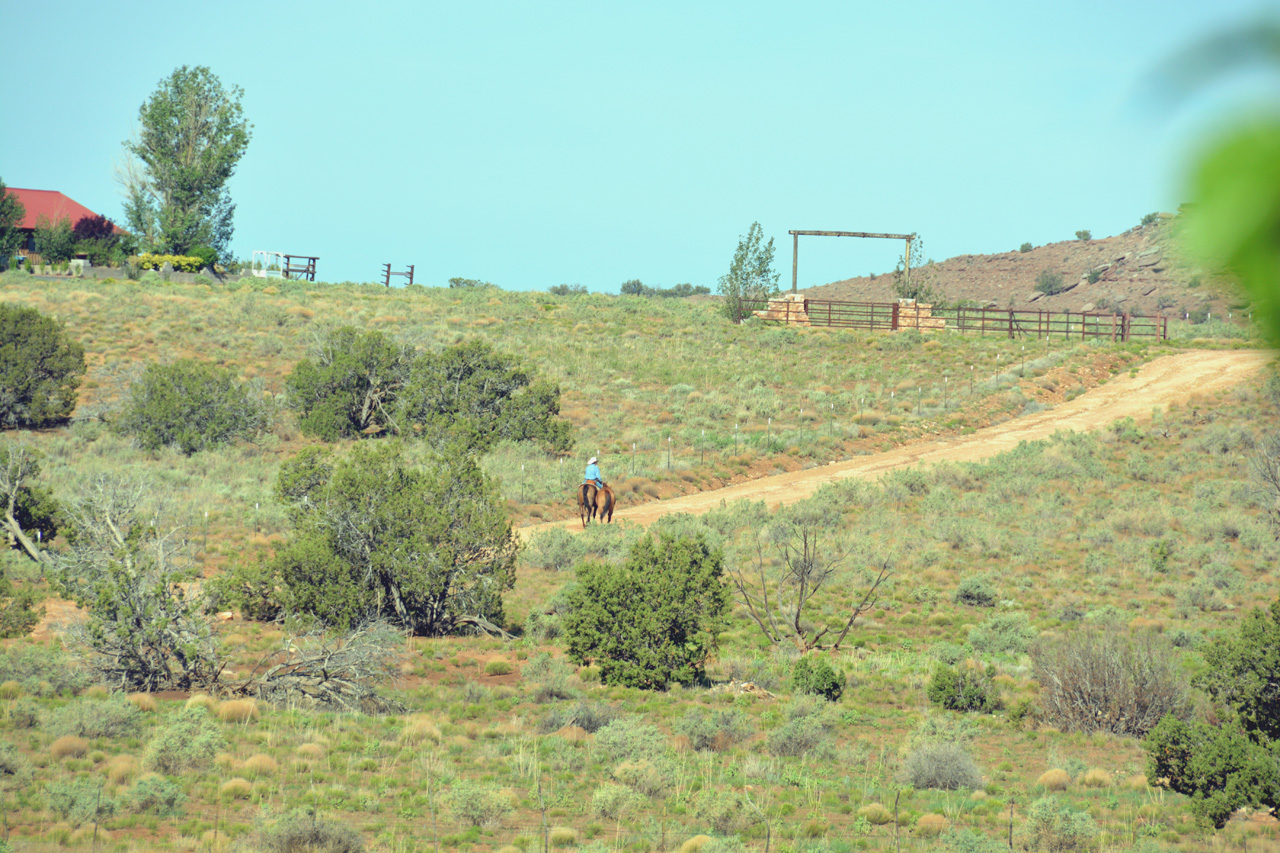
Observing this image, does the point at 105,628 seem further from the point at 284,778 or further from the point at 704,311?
the point at 704,311

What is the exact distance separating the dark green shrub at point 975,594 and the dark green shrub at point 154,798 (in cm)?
1526

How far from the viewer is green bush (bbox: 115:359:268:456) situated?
104 ft

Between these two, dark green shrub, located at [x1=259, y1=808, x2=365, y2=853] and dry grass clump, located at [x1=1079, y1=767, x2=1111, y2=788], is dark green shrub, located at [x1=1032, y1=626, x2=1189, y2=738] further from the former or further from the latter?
dark green shrub, located at [x1=259, y1=808, x2=365, y2=853]

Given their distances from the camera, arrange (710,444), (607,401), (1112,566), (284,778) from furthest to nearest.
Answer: (607,401)
(710,444)
(1112,566)
(284,778)

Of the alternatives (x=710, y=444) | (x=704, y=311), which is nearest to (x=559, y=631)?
(x=710, y=444)

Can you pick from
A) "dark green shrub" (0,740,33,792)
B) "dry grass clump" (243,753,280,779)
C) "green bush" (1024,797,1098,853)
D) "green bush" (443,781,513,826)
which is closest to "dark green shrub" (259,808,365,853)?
"green bush" (443,781,513,826)

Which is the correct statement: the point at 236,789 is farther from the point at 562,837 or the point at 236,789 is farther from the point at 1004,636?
the point at 1004,636

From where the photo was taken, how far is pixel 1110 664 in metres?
13.6

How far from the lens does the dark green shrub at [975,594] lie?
808 inches

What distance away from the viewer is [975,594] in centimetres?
2061

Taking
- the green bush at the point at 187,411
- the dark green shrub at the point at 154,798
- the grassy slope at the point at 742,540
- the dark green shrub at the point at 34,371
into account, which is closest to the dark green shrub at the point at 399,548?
the grassy slope at the point at 742,540

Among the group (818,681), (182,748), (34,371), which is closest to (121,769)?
(182,748)

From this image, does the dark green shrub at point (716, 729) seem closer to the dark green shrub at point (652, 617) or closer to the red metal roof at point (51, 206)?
the dark green shrub at point (652, 617)

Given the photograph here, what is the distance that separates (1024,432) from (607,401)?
48.9ft
